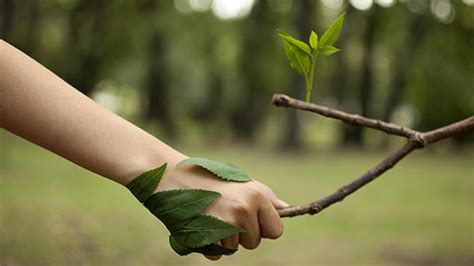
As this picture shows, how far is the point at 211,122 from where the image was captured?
2406 centimetres

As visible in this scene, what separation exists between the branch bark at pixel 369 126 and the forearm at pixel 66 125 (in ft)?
0.63

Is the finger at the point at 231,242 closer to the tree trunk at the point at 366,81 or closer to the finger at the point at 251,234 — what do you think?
the finger at the point at 251,234

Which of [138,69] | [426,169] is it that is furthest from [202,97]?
[426,169]

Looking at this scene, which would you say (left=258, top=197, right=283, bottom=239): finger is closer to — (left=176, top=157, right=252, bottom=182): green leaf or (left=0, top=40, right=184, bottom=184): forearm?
(left=176, top=157, right=252, bottom=182): green leaf

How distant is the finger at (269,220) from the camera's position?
0.90m

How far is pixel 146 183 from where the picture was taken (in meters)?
0.91

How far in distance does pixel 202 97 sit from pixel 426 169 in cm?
1385

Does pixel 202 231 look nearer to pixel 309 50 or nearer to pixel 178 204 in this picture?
pixel 178 204

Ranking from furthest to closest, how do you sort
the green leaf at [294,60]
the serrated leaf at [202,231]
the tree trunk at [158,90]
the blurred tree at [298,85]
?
the tree trunk at [158,90] → the blurred tree at [298,85] → the green leaf at [294,60] → the serrated leaf at [202,231]

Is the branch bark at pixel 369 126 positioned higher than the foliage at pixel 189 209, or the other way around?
the branch bark at pixel 369 126

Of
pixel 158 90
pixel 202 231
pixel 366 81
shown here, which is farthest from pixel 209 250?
pixel 158 90

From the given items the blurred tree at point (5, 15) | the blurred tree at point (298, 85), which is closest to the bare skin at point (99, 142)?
the blurred tree at point (5, 15)

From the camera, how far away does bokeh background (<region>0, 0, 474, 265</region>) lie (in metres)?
5.11

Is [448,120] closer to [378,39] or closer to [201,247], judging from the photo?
[378,39]
